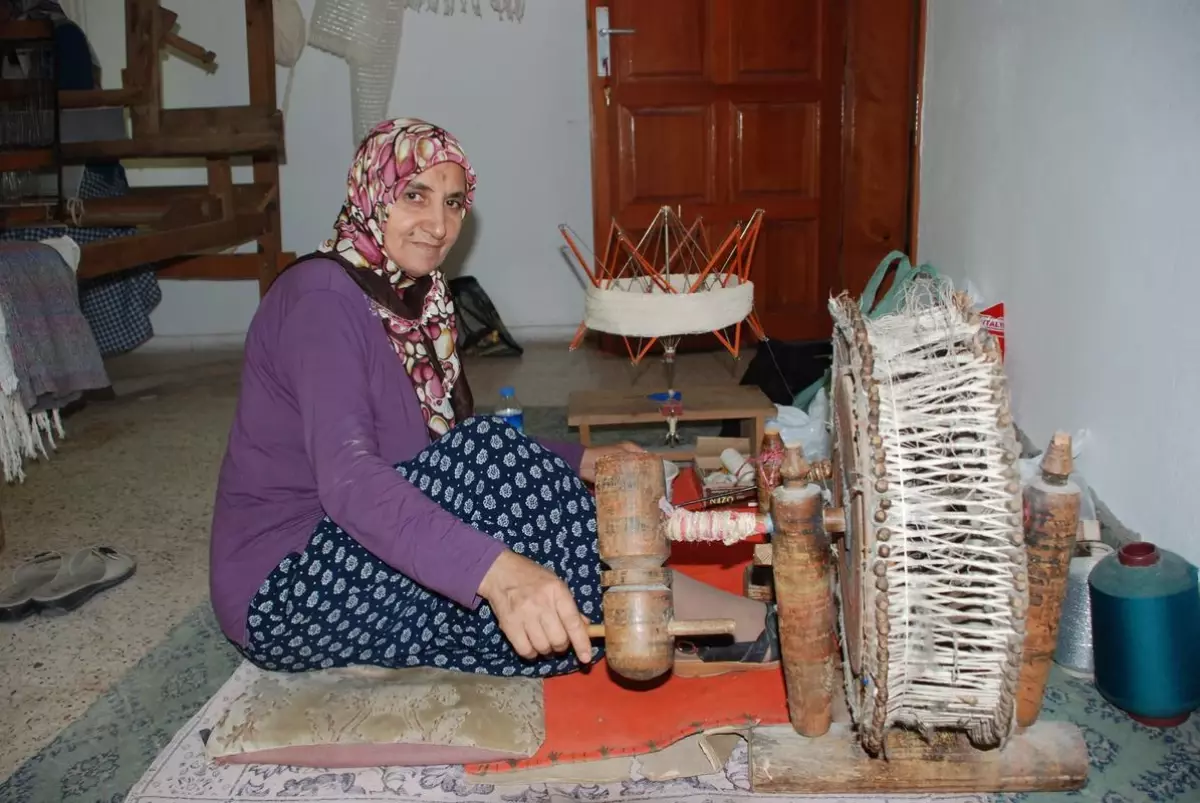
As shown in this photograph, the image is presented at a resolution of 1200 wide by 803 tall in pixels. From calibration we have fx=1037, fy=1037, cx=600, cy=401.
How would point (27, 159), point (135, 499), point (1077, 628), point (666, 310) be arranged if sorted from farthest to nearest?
point (27, 159) < point (135, 499) < point (666, 310) < point (1077, 628)

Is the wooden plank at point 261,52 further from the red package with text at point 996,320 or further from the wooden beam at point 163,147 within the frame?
the red package with text at point 996,320

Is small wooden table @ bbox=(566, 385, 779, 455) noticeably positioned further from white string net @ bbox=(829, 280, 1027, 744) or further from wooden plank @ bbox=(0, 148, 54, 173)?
wooden plank @ bbox=(0, 148, 54, 173)

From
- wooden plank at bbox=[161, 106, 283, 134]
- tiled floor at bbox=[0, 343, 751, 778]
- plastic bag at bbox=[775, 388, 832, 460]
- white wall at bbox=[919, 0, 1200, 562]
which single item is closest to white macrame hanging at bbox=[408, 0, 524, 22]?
wooden plank at bbox=[161, 106, 283, 134]

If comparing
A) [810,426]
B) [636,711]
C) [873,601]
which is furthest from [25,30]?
[873,601]

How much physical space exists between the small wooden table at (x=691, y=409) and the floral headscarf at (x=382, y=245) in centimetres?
98

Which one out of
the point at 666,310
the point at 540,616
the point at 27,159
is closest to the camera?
the point at 540,616

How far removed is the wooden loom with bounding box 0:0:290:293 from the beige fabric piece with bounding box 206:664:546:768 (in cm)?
260

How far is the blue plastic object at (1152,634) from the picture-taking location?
1697 mm

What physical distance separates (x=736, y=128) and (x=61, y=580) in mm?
3390

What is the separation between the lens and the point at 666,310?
8.39ft

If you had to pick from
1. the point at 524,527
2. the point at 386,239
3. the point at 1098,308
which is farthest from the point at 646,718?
the point at 1098,308

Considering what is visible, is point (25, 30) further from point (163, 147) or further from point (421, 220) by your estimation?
point (421, 220)

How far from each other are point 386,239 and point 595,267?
125 inches

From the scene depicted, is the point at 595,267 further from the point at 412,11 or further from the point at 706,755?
the point at 706,755
